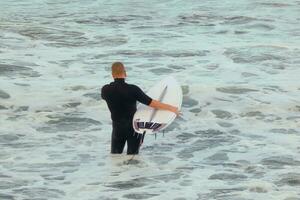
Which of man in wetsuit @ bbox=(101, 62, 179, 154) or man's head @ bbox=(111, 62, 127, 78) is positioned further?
man in wetsuit @ bbox=(101, 62, 179, 154)

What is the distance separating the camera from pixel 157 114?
38.5 feet

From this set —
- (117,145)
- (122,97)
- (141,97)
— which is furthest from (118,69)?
(117,145)

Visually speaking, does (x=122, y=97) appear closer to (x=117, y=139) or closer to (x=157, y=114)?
(x=117, y=139)

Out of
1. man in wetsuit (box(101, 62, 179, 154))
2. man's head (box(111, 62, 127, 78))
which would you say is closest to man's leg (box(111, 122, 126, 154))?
man in wetsuit (box(101, 62, 179, 154))

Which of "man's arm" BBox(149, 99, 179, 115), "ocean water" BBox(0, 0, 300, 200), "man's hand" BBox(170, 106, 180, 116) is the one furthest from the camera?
"man's hand" BBox(170, 106, 180, 116)

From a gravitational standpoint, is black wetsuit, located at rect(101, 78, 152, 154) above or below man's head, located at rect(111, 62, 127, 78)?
below

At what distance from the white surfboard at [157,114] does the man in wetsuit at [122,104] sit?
0.43 ft

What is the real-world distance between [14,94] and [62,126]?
2.39 meters

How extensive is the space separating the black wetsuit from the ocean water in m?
0.20

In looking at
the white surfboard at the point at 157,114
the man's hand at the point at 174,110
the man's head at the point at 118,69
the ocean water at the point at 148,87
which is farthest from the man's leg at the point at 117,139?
the man's hand at the point at 174,110

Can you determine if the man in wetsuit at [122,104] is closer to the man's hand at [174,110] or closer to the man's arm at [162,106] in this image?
the man's arm at [162,106]

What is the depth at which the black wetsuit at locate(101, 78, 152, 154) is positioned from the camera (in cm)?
1107

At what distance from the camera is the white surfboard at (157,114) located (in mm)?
11430

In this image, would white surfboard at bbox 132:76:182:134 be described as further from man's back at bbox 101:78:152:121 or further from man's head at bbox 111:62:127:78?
man's head at bbox 111:62:127:78
